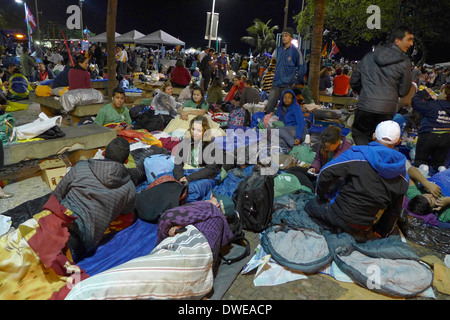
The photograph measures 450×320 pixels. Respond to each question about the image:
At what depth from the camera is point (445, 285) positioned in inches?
119

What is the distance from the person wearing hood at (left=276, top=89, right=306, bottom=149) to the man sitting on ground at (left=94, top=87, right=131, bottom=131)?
9.99 ft

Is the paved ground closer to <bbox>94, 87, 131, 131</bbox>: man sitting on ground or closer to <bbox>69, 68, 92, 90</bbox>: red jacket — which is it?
<bbox>94, 87, 131, 131</bbox>: man sitting on ground

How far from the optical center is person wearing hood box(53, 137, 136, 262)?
2947 millimetres

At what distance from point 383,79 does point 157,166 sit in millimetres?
3387

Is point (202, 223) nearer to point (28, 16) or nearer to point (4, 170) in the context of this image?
point (4, 170)

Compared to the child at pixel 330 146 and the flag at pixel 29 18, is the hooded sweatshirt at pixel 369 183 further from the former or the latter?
the flag at pixel 29 18

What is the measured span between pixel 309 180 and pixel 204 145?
1651mm

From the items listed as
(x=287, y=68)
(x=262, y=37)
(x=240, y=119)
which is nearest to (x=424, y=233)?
(x=287, y=68)

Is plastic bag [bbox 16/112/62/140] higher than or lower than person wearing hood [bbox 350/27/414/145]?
lower

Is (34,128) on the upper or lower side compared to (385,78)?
lower

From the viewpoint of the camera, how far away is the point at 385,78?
14.3 feet

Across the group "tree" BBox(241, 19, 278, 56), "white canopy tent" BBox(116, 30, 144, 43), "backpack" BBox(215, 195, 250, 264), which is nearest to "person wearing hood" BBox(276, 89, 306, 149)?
"backpack" BBox(215, 195, 250, 264)

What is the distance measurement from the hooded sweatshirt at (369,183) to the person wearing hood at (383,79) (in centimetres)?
137

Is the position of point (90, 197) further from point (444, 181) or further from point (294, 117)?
point (294, 117)
